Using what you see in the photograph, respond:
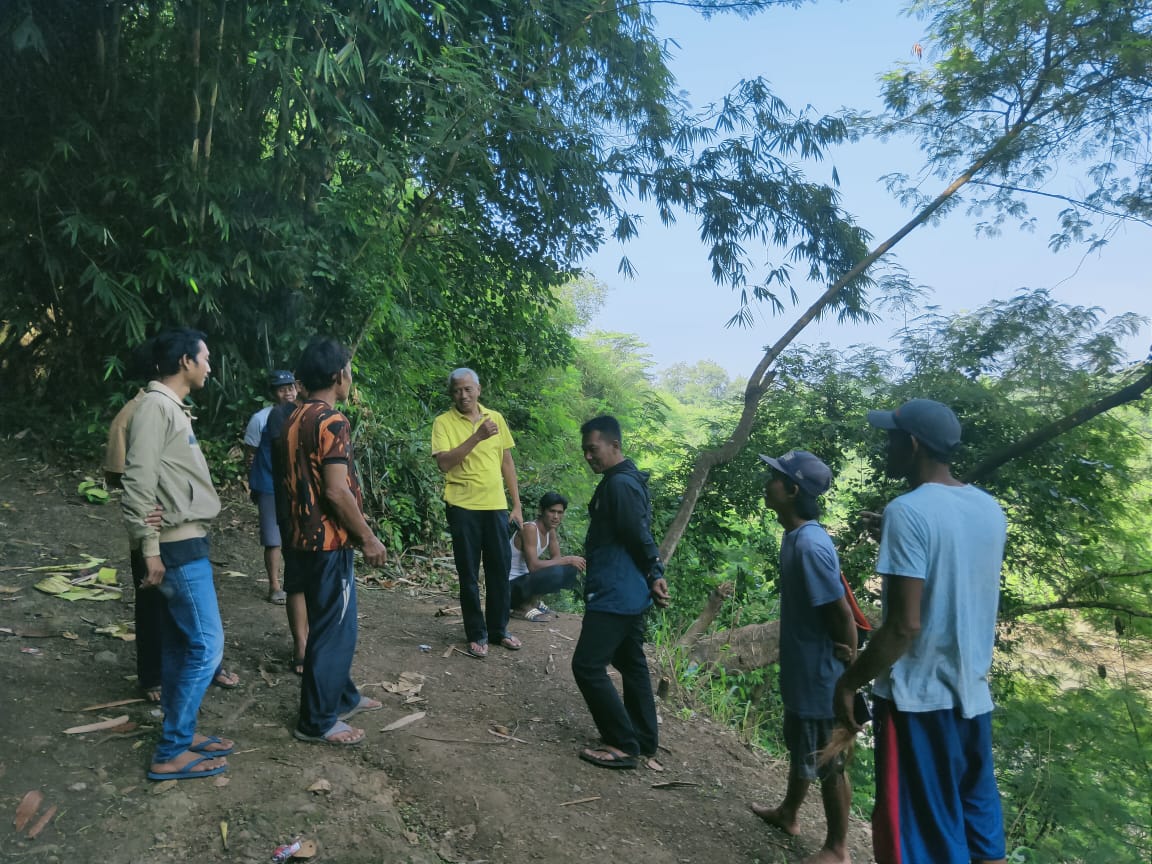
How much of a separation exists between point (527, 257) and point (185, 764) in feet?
25.2

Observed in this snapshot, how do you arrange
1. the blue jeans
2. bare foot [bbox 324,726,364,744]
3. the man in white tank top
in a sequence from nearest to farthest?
the blue jeans → bare foot [bbox 324,726,364,744] → the man in white tank top

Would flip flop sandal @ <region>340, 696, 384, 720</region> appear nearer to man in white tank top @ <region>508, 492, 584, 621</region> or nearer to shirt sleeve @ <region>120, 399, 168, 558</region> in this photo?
shirt sleeve @ <region>120, 399, 168, 558</region>

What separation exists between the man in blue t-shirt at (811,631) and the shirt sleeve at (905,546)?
0.73 meters

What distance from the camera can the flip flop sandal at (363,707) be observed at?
3.81m

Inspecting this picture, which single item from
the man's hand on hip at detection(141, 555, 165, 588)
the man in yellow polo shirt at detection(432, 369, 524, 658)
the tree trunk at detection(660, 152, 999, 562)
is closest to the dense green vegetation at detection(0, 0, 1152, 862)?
the tree trunk at detection(660, 152, 999, 562)

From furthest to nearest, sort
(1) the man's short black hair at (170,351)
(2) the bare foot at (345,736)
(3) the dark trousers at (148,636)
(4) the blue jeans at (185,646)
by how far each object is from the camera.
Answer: (3) the dark trousers at (148,636) < (2) the bare foot at (345,736) < (1) the man's short black hair at (170,351) < (4) the blue jeans at (185,646)

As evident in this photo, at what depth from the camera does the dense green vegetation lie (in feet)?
21.5

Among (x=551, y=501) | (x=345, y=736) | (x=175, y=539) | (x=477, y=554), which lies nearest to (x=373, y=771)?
(x=345, y=736)

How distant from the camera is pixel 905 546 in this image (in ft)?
7.68

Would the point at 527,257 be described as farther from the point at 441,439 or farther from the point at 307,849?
the point at 307,849

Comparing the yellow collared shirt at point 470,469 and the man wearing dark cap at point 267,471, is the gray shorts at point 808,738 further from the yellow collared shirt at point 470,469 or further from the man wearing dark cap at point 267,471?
the man wearing dark cap at point 267,471

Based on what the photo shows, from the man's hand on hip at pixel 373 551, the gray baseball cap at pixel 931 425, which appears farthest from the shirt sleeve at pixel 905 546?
the man's hand on hip at pixel 373 551

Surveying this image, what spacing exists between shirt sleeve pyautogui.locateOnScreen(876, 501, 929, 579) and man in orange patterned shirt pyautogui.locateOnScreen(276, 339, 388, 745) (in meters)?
2.05

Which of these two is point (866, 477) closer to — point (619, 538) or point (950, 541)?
point (619, 538)
